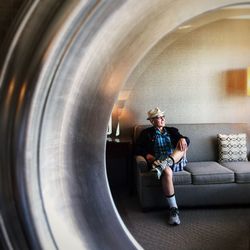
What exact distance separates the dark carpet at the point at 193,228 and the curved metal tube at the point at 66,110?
1502 mm

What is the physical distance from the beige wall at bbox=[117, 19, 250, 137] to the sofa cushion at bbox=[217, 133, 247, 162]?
1.31 ft

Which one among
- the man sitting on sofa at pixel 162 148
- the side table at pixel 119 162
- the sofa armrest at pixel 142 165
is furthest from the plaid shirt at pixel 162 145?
the side table at pixel 119 162

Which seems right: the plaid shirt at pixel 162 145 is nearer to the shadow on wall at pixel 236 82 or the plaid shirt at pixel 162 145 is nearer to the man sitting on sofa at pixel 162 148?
the man sitting on sofa at pixel 162 148

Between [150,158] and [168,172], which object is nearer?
[168,172]

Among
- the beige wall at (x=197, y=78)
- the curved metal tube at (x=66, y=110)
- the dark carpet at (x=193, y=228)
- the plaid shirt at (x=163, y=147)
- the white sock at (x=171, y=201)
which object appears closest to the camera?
the curved metal tube at (x=66, y=110)

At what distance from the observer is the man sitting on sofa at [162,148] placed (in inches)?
100

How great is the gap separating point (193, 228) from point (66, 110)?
1.96m

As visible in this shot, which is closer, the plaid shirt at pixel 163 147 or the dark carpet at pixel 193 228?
the dark carpet at pixel 193 228

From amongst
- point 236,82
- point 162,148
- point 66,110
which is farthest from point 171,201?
point 66,110

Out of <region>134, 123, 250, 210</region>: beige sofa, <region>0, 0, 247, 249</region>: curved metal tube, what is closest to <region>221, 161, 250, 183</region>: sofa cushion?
<region>134, 123, 250, 210</region>: beige sofa

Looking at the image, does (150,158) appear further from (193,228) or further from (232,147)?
(232,147)

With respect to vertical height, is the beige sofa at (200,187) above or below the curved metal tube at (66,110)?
below

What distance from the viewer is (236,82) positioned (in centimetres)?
338

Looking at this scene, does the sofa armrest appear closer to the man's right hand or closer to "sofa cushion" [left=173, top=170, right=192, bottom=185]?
the man's right hand
